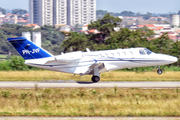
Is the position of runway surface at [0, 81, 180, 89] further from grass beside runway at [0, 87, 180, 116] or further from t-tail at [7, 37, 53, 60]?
t-tail at [7, 37, 53, 60]

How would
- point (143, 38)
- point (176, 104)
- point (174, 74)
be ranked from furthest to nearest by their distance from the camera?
point (143, 38) → point (174, 74) → point (176, 104)

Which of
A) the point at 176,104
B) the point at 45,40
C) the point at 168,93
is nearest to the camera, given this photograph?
the point at 176,104

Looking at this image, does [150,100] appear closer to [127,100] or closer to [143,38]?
[127,100]

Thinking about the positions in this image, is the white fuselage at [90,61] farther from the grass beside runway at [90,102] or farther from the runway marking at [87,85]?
the grass beside runway at [90,102]

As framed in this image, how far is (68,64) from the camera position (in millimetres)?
24672

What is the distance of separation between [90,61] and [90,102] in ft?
24.6

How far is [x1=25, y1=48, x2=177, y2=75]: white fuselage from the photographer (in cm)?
2432

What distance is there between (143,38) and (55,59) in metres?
31.7

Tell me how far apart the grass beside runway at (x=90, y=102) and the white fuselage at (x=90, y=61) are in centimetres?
383

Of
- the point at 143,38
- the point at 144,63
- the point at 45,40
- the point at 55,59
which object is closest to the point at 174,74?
the point at 144,63

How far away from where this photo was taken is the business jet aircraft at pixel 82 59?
24172 millimetres

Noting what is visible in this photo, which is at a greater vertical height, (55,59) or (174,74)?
(55,59)

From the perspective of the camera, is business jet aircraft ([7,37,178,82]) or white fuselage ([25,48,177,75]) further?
white fuselage ([25,48,177,75])

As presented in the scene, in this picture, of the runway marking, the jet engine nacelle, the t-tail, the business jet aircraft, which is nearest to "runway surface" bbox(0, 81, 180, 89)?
the runway marking
